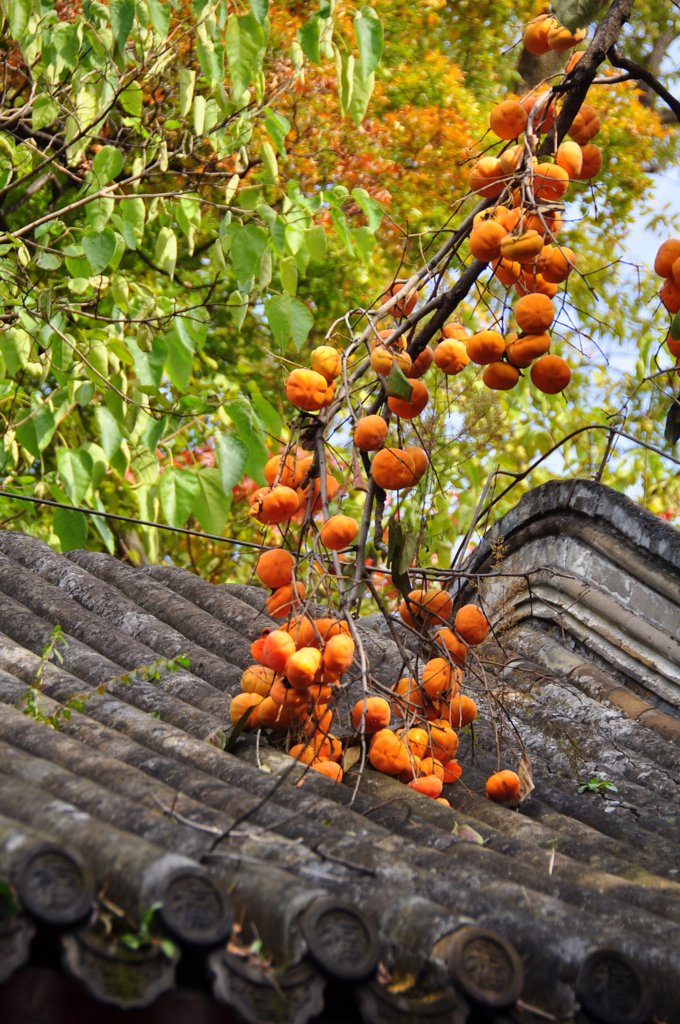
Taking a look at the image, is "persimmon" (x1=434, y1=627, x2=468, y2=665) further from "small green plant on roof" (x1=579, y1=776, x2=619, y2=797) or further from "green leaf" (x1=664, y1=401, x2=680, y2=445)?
"green leaf" (x1=664, y1=401, x2=680, y2=445)

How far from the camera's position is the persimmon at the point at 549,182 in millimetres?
2262

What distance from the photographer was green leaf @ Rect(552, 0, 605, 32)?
2.40 meters

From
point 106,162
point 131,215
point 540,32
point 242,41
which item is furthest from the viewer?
point 131,215

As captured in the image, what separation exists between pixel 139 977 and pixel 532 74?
11.4 metres

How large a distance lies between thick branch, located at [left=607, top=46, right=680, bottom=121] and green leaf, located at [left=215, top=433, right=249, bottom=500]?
4.44 ft

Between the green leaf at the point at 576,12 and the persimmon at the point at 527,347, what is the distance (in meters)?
0.70

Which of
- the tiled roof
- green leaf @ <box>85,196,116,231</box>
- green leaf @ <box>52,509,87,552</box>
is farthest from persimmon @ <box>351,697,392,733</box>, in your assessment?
green leaf @ <box>85,196,116,231</box>

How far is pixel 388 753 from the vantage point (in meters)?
2.26

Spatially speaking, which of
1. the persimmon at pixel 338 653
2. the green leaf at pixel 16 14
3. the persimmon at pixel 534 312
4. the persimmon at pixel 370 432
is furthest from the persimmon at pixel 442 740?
the green leaf at pixel 16 14

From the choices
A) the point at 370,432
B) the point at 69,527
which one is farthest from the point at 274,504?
the point at 69,527

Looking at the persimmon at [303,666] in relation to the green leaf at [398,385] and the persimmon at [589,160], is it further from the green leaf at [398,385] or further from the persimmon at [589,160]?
the persimmon at [589,160]

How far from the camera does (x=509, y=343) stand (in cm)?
230

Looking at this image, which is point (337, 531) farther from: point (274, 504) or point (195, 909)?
point (195, 909)

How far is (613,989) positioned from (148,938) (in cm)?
57
